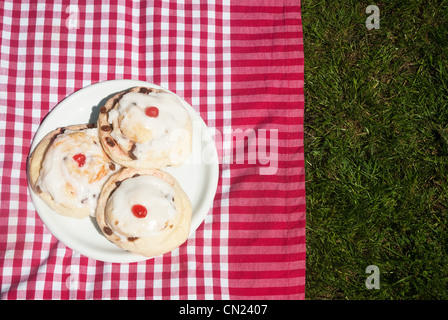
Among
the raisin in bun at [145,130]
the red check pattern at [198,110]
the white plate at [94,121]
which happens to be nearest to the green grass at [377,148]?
the red check pattern at [198,110]

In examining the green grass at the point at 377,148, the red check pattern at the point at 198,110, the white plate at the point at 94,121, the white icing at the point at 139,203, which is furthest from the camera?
the green grass at the point at 377,148

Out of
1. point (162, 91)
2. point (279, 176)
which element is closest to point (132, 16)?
point (162, 91)

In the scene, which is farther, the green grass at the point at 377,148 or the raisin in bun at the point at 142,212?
the green grass at the point at 377,148

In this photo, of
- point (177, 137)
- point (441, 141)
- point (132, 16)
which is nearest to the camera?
point (177, 137)

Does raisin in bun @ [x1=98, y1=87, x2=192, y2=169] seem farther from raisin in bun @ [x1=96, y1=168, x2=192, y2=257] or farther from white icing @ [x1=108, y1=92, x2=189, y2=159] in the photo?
raisin in bun @ [x1=96, y1=168, x2=192, y2=257]

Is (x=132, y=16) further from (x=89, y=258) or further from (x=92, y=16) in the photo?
(x=89, y=258)

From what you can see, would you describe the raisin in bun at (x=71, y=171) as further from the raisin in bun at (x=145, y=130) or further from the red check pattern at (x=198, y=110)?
the red check pattern at (x=198, y=110)

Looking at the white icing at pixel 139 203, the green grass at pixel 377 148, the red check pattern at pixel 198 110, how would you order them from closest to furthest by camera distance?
the white icing at pixel 139 203, the red check pattern at pixel 198 110, the green grass at pixel 377 148

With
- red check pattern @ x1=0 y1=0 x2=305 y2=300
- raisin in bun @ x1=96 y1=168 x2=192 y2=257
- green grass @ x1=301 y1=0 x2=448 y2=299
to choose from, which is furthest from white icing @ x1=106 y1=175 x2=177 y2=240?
green grass @ x1=301 y1=0 x2=448 y2=299
